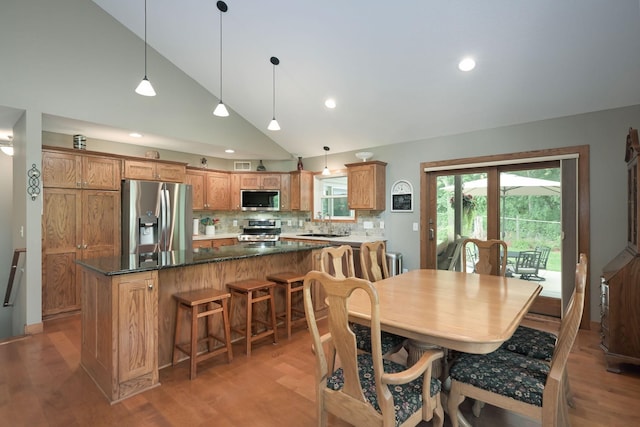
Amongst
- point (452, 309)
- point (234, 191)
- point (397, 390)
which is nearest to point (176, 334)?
point (397, 390)

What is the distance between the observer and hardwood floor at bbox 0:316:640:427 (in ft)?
6.64

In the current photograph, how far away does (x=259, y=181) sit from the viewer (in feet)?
21.0

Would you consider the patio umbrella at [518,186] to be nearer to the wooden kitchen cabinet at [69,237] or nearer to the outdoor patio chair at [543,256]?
the outdoor patio chair at [543,256]

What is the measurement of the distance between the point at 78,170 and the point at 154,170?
3.24 ft

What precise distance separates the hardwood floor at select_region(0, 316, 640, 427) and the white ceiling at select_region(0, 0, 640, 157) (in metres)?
2.80

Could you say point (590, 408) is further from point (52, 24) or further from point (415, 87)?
point (52, 24)

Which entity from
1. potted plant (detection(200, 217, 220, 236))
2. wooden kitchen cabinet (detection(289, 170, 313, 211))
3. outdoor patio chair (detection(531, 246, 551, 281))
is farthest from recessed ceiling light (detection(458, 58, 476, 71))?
potted plant (detection(200, 217, 220, 236))

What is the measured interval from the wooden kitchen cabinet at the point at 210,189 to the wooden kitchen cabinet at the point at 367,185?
2.52m

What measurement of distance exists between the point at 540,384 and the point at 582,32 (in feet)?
10.1

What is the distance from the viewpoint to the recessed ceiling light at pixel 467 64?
335 centimetres

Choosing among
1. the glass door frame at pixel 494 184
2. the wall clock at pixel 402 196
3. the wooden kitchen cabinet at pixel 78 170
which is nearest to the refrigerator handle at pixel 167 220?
the wooden kitchen cabinet at pixel 78 170

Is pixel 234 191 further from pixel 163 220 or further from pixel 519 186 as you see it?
pixel 519 186

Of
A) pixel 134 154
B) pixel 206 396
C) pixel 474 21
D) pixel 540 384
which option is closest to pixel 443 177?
pixel 474 21

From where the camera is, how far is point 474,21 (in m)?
2.95
